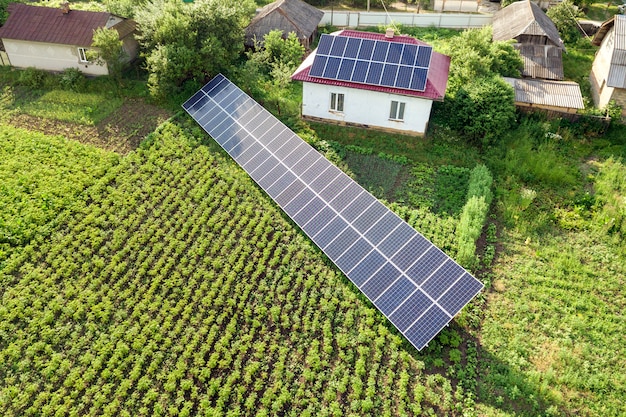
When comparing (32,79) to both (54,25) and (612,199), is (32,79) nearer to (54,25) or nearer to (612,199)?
(54,25)

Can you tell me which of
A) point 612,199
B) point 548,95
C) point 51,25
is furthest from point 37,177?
point 548,95

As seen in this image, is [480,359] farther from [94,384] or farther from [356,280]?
[94,384]

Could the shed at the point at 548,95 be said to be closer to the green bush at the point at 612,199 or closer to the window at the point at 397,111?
the green bush at the point at 612,199

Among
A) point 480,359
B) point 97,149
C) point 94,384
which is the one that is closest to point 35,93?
point 97,149

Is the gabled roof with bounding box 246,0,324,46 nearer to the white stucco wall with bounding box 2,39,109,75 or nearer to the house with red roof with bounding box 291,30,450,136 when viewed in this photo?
the house with red roof with bounding box 291,30,450,136

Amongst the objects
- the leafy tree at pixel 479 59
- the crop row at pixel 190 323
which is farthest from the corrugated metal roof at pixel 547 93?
the crop row at pixel 190 323
